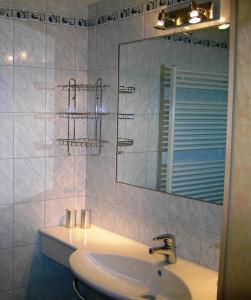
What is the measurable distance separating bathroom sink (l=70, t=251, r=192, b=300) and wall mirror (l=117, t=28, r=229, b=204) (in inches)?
16.9

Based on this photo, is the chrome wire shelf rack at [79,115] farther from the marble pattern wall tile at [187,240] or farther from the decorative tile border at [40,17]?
the marble pattern wall tile at [187,240]

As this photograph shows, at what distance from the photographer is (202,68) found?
84.0 inches

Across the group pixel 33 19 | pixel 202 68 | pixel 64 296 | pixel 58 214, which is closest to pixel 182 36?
pixel 202 68

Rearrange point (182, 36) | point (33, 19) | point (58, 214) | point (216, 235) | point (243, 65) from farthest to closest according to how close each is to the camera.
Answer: point (58, 214) < point (33, 19) < point (182, 36) < point (216, 235) < point (243, 65)

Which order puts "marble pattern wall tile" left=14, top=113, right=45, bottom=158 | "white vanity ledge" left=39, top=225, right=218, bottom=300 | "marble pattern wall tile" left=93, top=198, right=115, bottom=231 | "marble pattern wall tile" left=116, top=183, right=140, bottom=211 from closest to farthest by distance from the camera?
1. "white vanity ledge" left=39, top=225, right=218, bottom=300
2. "marble pattern wall tile" left=116, top=183, right=140, bottom=211
3. "marble pattern wall tile" left=14, top=113, right=45, bottom=158
4. "marble pattern wall tile" left=93, top=198, right=115, bottom=231

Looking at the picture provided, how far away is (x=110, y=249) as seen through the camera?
2357 millimetres

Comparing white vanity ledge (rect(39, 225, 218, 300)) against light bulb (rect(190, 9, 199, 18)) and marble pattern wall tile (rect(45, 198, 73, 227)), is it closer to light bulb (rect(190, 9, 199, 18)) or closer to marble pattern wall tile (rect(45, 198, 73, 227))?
marble pattern wall tile (rect(45, 198, 73, 227))

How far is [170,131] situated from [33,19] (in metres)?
1.15

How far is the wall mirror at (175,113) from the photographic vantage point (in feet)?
6.72

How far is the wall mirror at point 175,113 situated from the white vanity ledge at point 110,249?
355 mm

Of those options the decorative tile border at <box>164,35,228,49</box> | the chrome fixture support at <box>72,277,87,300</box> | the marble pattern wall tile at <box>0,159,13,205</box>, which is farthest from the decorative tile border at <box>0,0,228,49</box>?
the chrome fixture support at <box>72,277,87,300</box>

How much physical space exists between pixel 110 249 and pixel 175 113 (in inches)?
33.5

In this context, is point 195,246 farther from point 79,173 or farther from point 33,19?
point 33,19

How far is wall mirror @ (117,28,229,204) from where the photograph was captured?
2.05 meters
